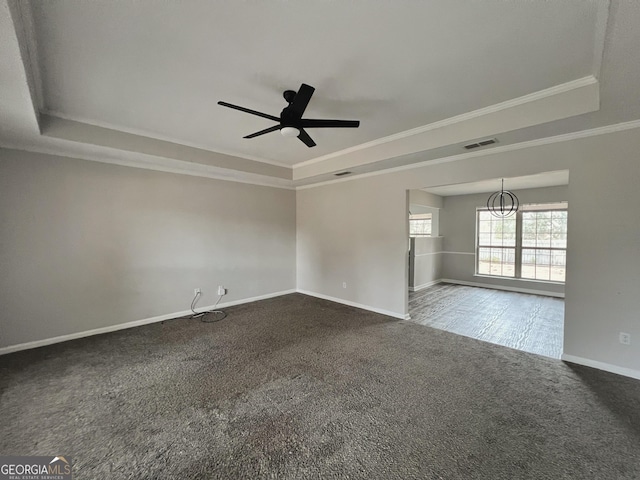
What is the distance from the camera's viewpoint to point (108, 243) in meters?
3.66

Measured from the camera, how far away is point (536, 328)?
3.86 meters

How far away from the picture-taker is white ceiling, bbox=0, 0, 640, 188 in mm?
1557

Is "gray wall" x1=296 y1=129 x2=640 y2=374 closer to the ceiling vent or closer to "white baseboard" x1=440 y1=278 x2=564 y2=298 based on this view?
the ceiling vent

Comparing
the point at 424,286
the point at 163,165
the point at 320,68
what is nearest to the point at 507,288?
the point at 424,286

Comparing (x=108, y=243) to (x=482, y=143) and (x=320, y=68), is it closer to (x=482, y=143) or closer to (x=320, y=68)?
(x=320, y=68)

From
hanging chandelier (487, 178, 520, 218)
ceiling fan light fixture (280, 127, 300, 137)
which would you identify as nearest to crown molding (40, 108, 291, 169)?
ceiling fan light fixture (280, 127, 300, 137)

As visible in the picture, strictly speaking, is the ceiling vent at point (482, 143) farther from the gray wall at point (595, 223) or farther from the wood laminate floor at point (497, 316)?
the wood laminate floor at point (497, 316)

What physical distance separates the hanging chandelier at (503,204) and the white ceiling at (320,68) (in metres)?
4.03

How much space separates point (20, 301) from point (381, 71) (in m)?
4.79

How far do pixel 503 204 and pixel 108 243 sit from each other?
8404 millimetres

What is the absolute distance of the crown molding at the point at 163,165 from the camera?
324 cm

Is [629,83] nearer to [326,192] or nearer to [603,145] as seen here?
[603,145]

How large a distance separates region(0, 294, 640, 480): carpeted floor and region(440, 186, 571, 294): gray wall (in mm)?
4465

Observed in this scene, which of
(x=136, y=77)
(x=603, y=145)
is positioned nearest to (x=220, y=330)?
(x=136, y=77)
